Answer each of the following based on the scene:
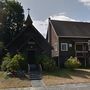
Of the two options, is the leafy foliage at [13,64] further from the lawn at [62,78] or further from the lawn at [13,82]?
the lawn at [62,78]

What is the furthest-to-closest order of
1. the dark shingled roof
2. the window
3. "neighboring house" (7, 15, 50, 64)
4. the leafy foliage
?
the dark shingled roof < the window < "neighboring house" (7, 15, 50, 64) < the leafy foliage

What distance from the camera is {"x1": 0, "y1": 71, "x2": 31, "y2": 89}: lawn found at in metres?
23.7

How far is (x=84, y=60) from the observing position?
41656mm

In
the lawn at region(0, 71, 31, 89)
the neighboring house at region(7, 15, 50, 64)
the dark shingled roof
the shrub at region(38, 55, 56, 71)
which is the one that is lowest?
the lawn at region(0, 71, 31, 89)

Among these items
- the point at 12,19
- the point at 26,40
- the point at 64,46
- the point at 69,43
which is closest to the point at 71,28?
the point at 69,43

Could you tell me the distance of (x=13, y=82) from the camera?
24781 millimetres

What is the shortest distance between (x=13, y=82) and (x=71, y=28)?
22.4 meters

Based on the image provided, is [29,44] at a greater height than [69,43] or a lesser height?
lesser

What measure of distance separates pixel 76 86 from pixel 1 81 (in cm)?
831

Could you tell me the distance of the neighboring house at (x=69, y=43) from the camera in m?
40.4

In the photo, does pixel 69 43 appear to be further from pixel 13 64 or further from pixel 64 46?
pixel 13 64

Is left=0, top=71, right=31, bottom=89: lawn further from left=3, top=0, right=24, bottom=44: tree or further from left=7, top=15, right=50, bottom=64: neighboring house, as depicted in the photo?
left=3, top=0, right=24, bottom=44: tree

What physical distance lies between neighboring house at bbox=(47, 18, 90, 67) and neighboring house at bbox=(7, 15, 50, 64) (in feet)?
18.3

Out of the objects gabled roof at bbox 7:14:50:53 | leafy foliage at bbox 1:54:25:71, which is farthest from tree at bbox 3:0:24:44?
leafy foliage at bbox 1:54:25:71
